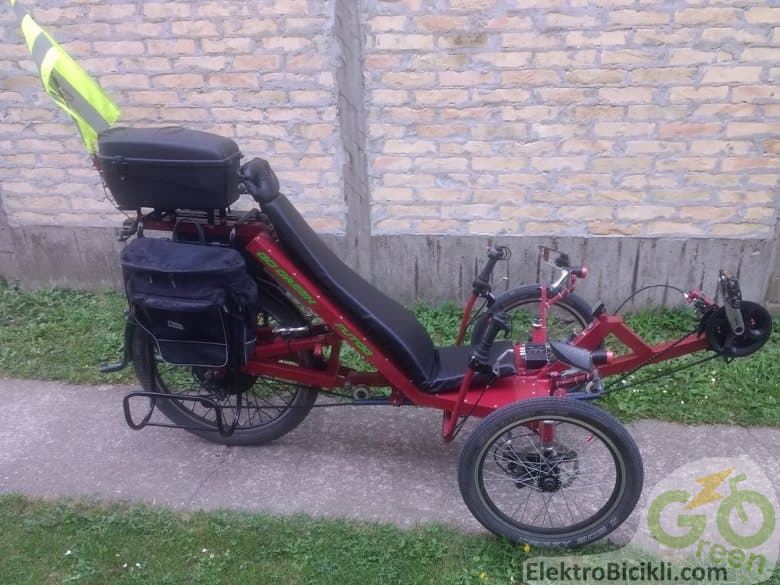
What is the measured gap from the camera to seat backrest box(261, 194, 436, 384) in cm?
288

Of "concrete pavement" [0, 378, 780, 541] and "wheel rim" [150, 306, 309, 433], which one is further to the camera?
"wheel rim" [150, 306, 309, 433]

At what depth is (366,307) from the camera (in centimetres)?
299

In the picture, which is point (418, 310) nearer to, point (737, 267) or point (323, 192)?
point (323, 192)

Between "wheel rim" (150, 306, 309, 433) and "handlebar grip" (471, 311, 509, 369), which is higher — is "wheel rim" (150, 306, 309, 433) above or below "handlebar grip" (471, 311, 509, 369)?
below

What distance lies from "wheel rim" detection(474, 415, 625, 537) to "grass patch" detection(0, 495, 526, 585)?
202 mm

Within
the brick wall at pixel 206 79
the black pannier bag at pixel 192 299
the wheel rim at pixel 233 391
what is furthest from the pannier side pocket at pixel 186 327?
the brick wall at pixel 206 79

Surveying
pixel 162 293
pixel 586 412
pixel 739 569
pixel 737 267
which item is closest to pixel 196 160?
pixel 162 293

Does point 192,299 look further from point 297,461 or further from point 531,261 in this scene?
point 531,261

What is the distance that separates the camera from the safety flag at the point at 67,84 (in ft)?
9.37

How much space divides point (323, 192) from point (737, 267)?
2.68m

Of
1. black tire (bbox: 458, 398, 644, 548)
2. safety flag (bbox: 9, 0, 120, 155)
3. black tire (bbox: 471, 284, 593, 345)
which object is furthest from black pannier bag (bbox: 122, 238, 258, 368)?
black tire (bbox: 471, 284, 593, 345)

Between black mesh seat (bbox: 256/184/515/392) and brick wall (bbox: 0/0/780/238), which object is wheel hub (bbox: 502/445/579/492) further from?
brick wall (bbox: 0/0/780/238)

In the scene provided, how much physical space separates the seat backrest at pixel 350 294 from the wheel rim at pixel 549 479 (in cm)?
49

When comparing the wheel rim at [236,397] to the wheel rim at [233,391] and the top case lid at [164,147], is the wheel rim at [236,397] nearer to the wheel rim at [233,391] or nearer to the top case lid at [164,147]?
the wheel rim at [233,391]
